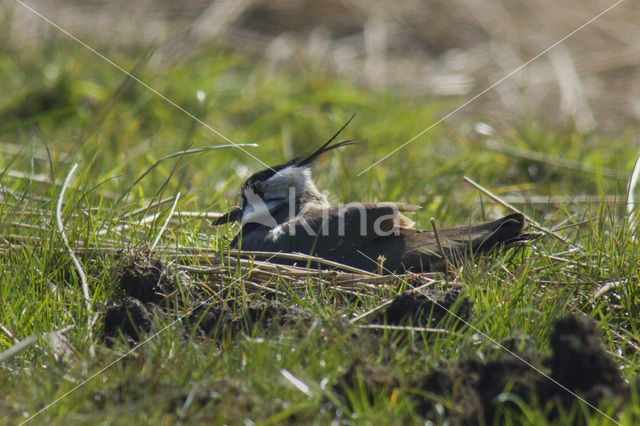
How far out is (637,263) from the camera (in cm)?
343

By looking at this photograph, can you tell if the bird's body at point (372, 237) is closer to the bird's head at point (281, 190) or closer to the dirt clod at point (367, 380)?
the bird's head at point (281, 190)

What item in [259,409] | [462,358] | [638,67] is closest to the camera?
[259,409]

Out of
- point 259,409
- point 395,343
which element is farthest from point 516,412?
point 259,409

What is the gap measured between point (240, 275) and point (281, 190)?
4.50 feet

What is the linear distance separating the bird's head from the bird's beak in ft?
0.34

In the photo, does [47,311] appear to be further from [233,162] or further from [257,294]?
[233,162]

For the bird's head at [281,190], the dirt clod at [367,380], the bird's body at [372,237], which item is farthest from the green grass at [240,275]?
the bird's head at [281,190]

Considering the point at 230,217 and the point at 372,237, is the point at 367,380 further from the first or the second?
the point at 230,217

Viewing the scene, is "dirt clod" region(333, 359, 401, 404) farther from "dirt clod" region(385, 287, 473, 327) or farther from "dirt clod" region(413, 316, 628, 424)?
"dirt clod" region(385, 287, 473, 327)

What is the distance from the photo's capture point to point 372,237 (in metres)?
3.90

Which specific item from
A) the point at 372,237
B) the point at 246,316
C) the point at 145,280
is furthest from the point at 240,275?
the point at 372,237

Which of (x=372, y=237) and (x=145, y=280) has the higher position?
(x=145, y=280)

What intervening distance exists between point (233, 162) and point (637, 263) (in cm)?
369

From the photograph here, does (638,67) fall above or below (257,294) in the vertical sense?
→ below
